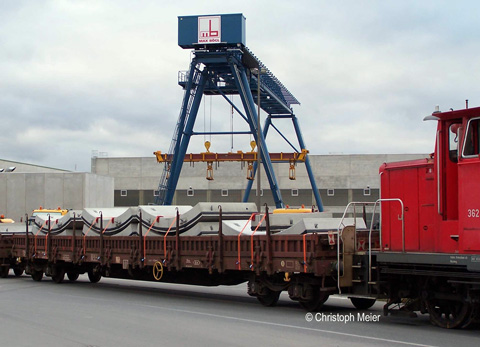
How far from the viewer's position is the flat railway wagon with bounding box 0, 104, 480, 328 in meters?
10.4

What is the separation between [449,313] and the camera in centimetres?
1097

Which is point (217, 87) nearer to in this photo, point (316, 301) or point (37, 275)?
point (37, 275)

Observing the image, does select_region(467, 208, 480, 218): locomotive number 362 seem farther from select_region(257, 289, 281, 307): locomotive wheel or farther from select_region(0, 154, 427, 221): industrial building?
select_region(0, 154, 427, 221): industrial building

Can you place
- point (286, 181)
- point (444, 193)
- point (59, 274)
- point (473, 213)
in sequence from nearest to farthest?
point (473, 213)
point (444, 193)
point (59, 274)
point (286, 181)

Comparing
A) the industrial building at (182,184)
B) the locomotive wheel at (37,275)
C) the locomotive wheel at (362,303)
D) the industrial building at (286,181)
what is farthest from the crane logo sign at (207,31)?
the locomotive wheel at (362,303)

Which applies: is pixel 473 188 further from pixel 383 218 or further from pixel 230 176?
pixel 230 176

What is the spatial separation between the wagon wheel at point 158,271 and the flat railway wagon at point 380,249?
0.03 meters

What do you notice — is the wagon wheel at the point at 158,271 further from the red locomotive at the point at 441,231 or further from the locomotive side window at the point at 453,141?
the locomotive side window at the point at 453,141

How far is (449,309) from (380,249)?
1.73 meters

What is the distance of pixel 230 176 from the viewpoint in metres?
57.9

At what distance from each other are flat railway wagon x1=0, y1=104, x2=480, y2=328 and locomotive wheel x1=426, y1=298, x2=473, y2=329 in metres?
0.02

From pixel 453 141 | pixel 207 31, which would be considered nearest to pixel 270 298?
pixel 453 141

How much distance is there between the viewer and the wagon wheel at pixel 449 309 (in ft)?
34.2

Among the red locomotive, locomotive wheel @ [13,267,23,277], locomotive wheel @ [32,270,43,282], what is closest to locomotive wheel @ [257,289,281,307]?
the red locomotive
